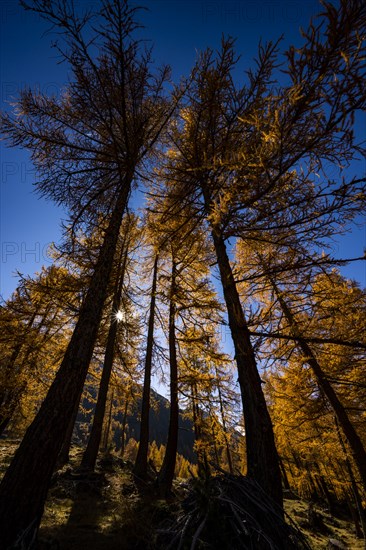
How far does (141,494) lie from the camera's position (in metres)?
6.57

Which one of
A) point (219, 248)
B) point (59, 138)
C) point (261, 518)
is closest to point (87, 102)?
point (59, 138)

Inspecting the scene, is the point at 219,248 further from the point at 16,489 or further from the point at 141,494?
the point at 141,494

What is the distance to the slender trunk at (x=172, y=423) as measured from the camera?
23.2 ft

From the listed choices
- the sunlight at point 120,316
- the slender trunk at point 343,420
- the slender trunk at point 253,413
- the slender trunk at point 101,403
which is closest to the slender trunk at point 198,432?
the slender trunk at point 253,413

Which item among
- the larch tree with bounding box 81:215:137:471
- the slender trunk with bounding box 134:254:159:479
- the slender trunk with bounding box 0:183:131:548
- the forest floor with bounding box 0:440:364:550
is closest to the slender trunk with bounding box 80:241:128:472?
the larch tree with bounding box 81:215:137:471

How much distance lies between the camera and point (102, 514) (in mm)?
4484

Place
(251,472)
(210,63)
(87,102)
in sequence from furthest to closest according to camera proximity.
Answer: (87,102) → (210,63) → (251,472)

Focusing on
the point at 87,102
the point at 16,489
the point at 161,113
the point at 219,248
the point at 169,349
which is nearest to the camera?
the point at 16,489

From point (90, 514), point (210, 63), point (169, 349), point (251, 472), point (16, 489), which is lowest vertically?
point (90, 514)

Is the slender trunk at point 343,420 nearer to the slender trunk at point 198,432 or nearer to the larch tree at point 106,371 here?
the slender trunk at point 198,432

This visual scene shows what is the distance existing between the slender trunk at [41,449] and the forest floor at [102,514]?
1.48ft

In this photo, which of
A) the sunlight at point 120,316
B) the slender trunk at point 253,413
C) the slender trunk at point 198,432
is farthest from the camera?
the sunlight at point 120,316

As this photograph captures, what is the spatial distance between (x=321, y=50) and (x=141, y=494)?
9.66 m

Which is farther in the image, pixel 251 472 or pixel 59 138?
pixel 59 138
